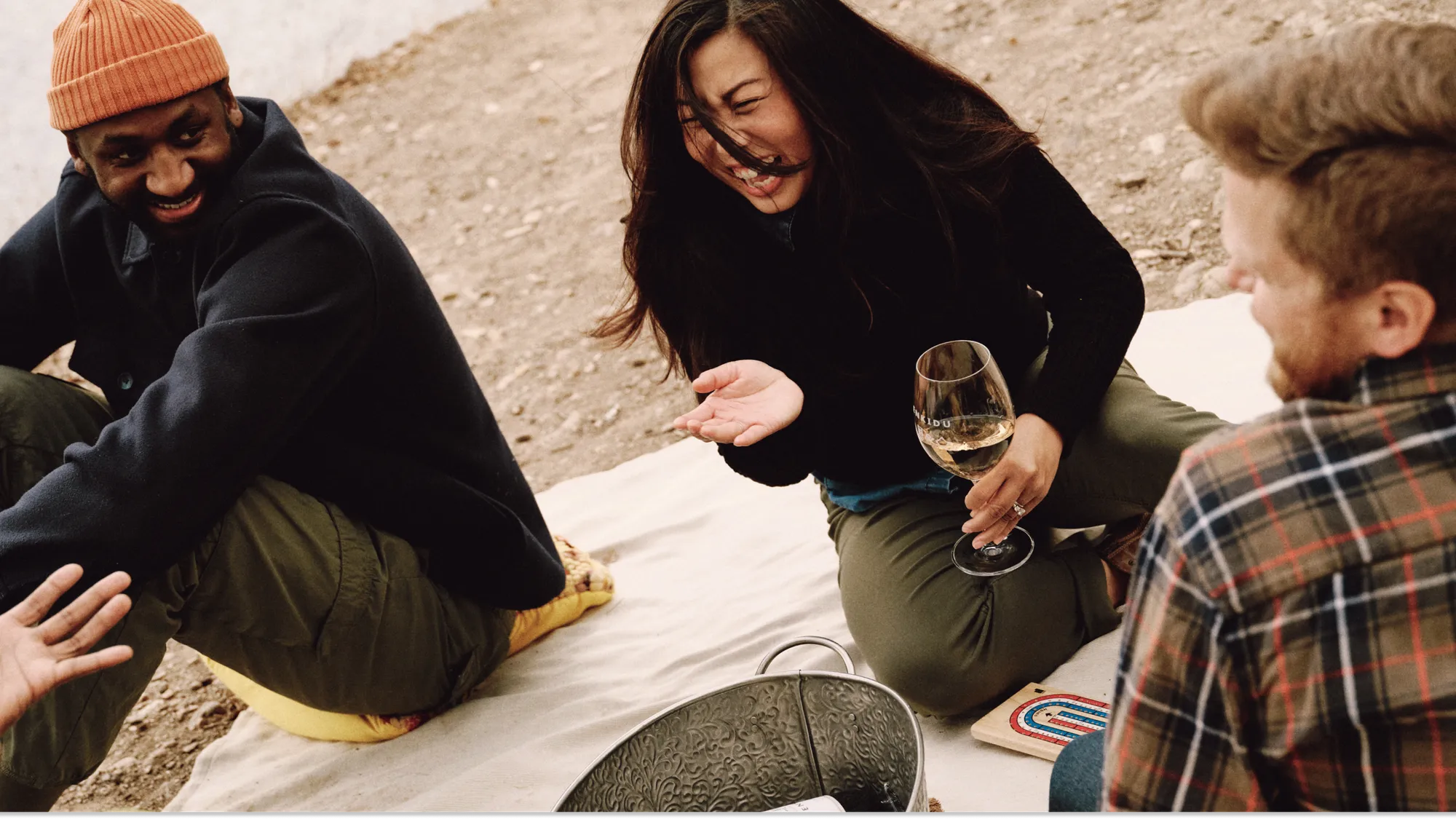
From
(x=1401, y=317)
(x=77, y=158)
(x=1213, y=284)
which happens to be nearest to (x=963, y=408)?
(x=1401, y=317)

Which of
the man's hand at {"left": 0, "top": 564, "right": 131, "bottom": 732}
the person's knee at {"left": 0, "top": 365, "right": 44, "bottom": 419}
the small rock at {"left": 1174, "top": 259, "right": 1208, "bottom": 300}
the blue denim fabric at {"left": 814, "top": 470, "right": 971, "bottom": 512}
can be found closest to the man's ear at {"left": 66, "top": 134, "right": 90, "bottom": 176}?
the person's knee at {"left": 0, "top": 365, "right": 44, "bottom": 419}

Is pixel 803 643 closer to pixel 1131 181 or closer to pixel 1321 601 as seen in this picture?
pixel 1321 601

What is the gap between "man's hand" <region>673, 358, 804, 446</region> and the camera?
2.60 metres

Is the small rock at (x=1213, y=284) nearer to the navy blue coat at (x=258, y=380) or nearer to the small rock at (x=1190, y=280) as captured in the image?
the small rock at (x=1190, y=280)

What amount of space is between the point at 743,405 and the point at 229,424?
1.10 metres

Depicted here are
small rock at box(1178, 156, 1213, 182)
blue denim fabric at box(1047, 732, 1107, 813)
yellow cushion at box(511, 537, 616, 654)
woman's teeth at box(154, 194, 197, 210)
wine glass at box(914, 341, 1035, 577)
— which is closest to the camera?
blue denim fabric at box(1047, 732, 1107, 813)

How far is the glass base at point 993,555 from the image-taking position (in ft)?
9.10

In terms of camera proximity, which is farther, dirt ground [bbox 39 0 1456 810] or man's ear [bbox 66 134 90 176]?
dirt ground [bbox 39 0 1456 810]

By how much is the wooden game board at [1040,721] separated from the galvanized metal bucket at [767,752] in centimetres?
49

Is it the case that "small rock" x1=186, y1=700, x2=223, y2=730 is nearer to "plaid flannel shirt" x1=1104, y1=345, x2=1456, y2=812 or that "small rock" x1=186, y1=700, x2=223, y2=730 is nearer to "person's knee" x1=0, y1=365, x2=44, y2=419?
"person's knee" x1=0, y1=365, x2=44, y2=419

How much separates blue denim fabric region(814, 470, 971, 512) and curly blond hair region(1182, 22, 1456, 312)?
1.68 m

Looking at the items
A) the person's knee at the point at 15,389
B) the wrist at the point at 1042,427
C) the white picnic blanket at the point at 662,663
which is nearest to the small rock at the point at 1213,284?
the white picnic blanket at the point at 662,663

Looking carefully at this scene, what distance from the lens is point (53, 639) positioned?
98.0 inches

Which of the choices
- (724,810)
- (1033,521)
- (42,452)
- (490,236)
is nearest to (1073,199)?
(1033,521)
